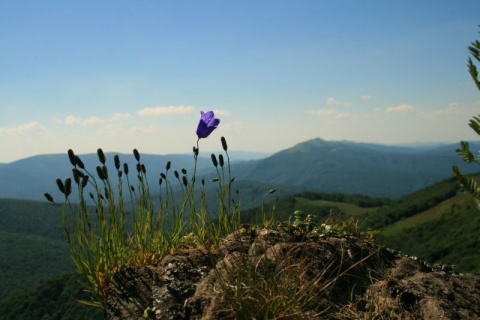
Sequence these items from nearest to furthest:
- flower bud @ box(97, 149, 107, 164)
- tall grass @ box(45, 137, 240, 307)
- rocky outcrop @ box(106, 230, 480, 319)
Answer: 1. rocky outcrop @ box(106, 230, 480, 319)
2. tall grass @ box(45, 137, 240, 307)
3. flower bud @ box(97, 149, 107, 164)

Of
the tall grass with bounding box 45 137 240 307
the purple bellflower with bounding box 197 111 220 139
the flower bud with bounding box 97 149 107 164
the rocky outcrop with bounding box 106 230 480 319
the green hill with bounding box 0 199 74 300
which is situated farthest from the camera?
the green hill with bounding box 0 199 74 300

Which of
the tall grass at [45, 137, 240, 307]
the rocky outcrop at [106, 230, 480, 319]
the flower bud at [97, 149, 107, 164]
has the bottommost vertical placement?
the rocky outcrop at [106, 230, 480, 319]

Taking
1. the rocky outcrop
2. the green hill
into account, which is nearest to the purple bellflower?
the rocky outcrop

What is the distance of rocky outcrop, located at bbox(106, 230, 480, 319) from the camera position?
3.25 meters

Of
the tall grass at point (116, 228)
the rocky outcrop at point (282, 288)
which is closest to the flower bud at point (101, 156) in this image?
the tall grass at point (116, 228)

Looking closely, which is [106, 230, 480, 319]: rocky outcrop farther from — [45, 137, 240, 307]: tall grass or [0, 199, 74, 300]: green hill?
[0, 199, 74, 300]: green hill

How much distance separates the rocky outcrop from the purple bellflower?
4.99ft

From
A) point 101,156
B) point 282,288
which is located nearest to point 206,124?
point 101,156

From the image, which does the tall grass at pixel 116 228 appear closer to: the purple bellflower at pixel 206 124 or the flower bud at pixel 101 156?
the flower bud at pixel 101 156

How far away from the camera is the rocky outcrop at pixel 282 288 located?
325 cm

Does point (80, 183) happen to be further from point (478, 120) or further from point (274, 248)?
point (478, 120)

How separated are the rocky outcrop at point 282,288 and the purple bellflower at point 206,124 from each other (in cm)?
152

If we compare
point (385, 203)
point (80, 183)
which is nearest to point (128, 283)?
point (80, 183)

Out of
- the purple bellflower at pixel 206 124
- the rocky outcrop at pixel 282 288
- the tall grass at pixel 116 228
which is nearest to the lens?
the rocky outcrop at pixel 282 288
